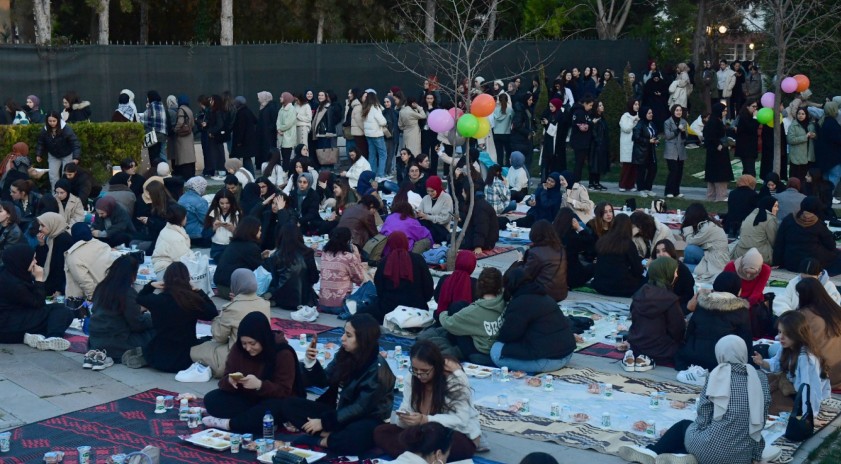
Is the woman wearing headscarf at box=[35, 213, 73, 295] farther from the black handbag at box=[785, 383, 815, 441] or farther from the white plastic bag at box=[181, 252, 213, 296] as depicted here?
the black handbag at box=[785, 383, 815, 441]

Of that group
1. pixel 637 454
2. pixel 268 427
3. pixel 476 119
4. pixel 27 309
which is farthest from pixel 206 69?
pixel 637 454

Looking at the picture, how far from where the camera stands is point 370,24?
39.7 m

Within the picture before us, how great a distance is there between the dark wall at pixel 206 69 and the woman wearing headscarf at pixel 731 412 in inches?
565

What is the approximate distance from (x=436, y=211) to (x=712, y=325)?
6.32 metres

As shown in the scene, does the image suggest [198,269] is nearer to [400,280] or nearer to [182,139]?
[400,280]

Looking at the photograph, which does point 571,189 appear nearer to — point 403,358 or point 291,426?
point 403,358

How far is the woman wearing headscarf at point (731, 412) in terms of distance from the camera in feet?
26.2

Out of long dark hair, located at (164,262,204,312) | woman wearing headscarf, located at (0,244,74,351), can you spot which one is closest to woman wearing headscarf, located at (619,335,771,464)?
long dark hair, located at (164,262,204,312)

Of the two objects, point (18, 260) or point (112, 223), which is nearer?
point (18, 260)

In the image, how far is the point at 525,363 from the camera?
10.5 meters

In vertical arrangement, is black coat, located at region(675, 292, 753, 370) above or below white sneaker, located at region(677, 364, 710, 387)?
above

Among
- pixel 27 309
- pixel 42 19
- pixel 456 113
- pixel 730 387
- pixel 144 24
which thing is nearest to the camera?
pixel 730 387

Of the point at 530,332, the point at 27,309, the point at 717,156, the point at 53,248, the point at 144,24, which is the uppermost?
the point at 144,24

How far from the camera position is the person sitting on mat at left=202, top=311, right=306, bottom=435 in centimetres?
888
